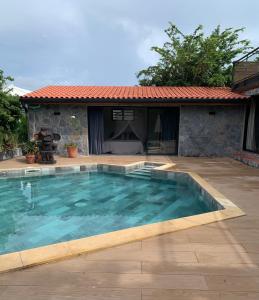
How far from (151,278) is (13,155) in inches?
405

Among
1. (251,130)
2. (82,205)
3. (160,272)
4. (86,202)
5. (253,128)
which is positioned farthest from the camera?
(251,130)

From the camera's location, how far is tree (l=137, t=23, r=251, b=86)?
17766mm

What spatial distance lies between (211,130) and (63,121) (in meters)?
6.79

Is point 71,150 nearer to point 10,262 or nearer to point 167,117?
point 167,117

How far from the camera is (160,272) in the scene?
2.72m

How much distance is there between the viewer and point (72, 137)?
12.1m

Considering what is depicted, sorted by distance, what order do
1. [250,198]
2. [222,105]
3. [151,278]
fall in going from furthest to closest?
[222,105]
[250,198]
[151,278]

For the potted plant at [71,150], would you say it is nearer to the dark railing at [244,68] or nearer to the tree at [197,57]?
the dark railing at [244,68]

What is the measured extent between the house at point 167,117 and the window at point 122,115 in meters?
1.34

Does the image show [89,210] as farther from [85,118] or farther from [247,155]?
[247,155]

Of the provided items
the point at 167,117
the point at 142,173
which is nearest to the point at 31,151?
the point at 142,173

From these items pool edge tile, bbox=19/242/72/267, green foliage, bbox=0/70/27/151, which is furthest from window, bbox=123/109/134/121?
pool edge tile, bbox=19/242/72/267

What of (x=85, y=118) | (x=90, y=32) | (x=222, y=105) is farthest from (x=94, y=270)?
(x=90, y=32)

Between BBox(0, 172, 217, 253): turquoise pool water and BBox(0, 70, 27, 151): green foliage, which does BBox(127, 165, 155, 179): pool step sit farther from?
BBox(0, 70, 27, 151): green foliage
